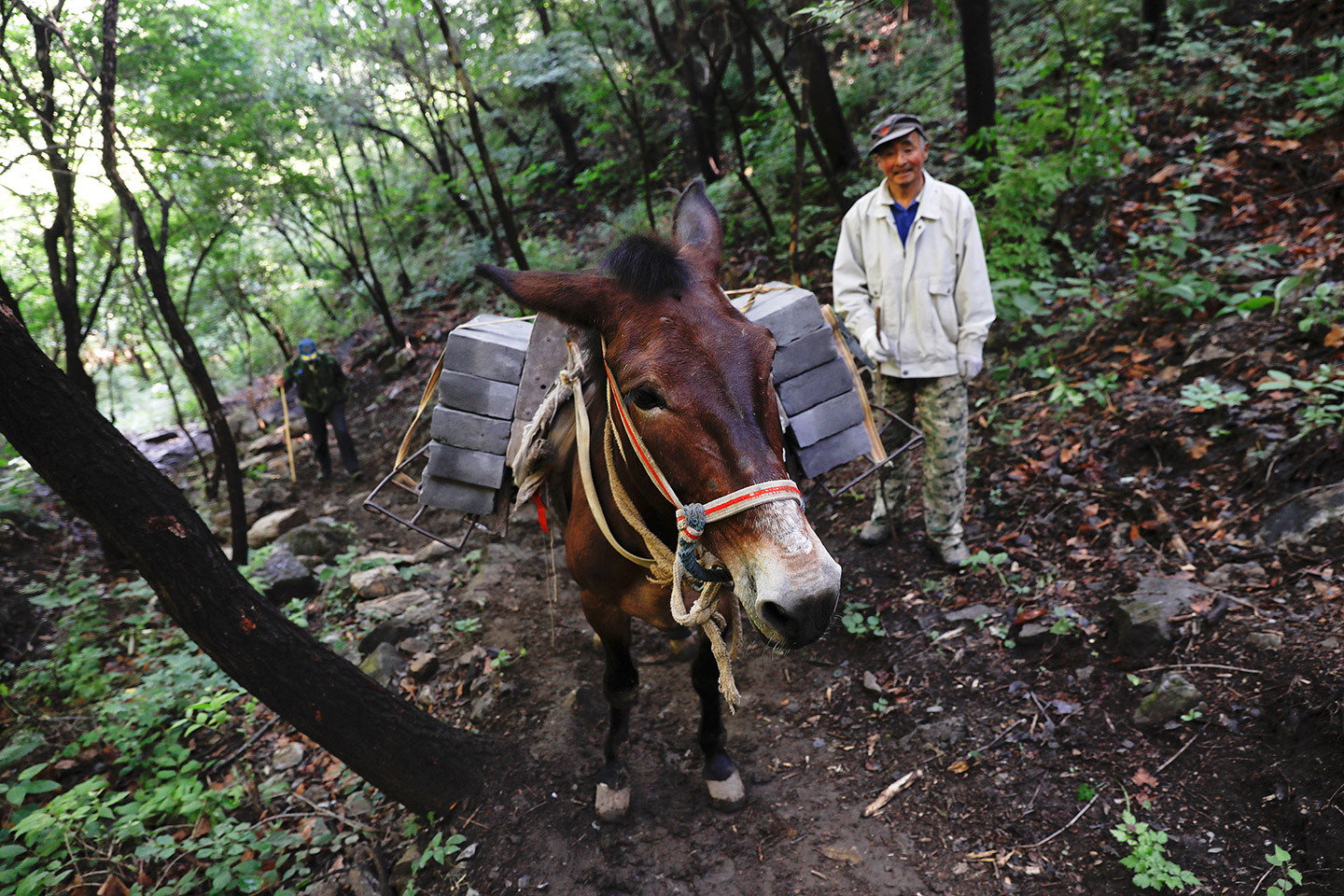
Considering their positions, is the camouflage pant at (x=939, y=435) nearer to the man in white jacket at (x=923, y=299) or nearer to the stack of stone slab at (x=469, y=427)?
the man in white jacket at (x=923, y=299)

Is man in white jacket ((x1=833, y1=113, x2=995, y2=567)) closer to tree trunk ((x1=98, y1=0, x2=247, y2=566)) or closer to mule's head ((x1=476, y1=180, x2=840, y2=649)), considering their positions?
mule's head ((x1=476, y1=180, x2=840, y2=649))

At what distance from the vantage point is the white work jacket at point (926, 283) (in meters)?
3.77

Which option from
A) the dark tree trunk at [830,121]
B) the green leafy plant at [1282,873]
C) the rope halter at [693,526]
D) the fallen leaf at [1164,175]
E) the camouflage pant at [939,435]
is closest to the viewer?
the rope halter at [693,526]

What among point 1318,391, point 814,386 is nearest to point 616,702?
point 814,386

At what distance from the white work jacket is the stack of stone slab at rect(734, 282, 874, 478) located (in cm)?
98

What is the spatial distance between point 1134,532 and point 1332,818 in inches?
73.8

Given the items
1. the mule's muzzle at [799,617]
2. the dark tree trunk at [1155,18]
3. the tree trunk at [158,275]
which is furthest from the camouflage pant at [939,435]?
the dark tree trunk at [1155,18]

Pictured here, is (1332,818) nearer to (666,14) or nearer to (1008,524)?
(1008,524)

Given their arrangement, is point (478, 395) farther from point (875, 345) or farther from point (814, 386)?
point (875, 345)

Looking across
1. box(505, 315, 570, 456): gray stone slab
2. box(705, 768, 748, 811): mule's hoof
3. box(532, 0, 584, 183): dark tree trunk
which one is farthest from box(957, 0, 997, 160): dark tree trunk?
box(532, 0, 584, 183): dark tree trunk

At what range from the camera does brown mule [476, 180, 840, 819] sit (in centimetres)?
167

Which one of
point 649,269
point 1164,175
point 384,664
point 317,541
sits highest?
point 649,269

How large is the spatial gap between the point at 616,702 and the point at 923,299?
2.96 metres

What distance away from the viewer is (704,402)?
1833 millimetres
